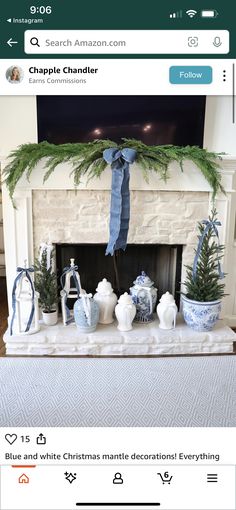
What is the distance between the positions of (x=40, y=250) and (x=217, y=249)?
95 cm

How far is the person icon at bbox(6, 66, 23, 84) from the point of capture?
2.44ft

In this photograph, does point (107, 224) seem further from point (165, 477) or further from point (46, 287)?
point (165, 477)

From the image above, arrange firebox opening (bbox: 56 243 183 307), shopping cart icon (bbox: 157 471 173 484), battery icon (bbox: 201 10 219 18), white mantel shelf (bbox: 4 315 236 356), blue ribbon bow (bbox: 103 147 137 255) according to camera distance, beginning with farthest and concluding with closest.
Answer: firebox opening (bbox: 56 243 183 307) < white mantel shelf (bbox: 4 315 236 356) < blue ribbon bow (bbox: 103 147 137 255) < battery icon (bbox: 201 10 219 18) < shopping cart icon (bbox: 157 471 173 484)

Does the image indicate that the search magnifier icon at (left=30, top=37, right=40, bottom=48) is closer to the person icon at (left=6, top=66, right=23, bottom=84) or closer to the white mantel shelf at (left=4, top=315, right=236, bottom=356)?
the person icon at (left=6, top=66, right=23, bottom=84)

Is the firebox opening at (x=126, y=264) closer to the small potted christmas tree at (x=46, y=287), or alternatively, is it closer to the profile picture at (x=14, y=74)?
the small potted christmas tree at (x=46, y=287)

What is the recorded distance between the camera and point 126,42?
699 mm

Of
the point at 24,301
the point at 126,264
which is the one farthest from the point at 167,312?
the point at 24,301

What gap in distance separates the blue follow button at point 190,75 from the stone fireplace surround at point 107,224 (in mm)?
1018

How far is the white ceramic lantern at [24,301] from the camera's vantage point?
1750 mm

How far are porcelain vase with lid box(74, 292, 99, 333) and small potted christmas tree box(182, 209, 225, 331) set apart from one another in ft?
1.62

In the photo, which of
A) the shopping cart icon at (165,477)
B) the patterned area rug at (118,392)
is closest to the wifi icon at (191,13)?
the patterned area rug at (118,392)

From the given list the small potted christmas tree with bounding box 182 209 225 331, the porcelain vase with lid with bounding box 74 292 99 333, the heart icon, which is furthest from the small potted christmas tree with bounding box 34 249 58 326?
the heart icon

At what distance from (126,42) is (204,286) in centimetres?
131

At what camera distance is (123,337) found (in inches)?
70.3
